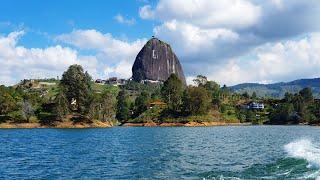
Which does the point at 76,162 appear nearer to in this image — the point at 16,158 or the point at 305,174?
the point at 16,158

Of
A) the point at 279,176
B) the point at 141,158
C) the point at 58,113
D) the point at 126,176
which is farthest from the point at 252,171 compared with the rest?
the point at 58,113

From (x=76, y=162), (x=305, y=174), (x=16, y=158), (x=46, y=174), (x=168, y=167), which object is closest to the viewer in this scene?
(x=305, y=174)

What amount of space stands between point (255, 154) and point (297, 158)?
14.5 metres

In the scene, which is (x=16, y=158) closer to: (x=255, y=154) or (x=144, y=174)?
(x=144, y=174)

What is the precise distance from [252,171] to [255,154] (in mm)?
20842

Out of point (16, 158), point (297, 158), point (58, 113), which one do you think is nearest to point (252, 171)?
point (297, 158)

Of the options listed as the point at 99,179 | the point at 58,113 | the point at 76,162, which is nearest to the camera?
the point at 99,179

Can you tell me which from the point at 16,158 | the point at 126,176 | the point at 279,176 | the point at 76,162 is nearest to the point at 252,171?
the point at 279,176

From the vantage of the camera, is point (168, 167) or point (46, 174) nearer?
point (46, 174)

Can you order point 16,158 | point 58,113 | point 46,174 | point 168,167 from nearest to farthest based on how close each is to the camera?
point 46,174 → point 168,167 → point 16,158 → point 58,113

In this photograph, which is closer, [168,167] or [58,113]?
[168,167]

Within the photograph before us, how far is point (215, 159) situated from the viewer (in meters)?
63.2

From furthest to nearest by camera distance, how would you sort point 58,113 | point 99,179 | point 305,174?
point 58,113, point 99,179, point 305,174

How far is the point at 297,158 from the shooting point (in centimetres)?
5578
